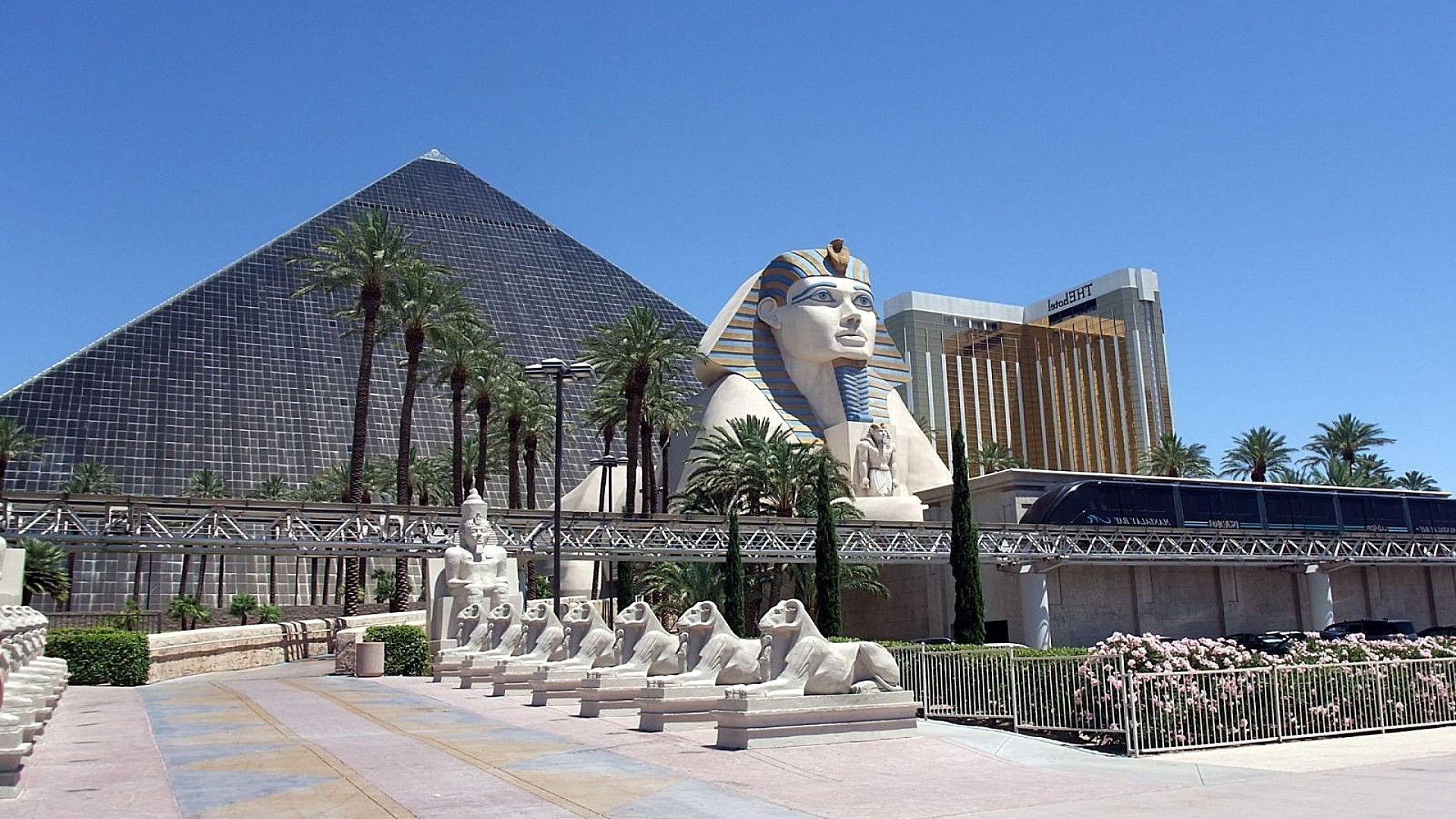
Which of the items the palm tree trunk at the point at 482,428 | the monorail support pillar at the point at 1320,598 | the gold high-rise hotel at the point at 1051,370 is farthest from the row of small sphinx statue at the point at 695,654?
the gold high-rise hotel at the point at 1051,370

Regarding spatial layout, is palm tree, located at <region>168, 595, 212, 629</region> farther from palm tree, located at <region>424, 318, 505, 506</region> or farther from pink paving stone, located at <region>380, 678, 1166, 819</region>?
pink paving stone, located at <region>380, 678, 1166, 819</region>

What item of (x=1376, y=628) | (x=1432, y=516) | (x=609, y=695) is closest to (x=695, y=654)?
(x=609, y=695)

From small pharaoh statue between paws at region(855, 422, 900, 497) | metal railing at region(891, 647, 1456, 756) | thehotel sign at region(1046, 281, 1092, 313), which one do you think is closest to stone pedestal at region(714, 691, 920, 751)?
metal railing at region(891, 647, 1456, 756)

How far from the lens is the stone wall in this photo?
2680 centimetres

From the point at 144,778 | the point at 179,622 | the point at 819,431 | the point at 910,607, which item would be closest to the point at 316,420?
the point at 179,622

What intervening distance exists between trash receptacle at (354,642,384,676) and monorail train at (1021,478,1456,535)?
67.3 ft

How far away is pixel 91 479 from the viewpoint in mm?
56562

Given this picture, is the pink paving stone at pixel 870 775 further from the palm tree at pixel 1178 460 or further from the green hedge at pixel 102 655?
the palm tree at pixel 1178 460

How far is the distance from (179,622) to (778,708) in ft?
136

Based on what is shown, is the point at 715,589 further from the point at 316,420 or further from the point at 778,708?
the point at 316,420

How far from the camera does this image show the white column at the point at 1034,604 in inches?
1410

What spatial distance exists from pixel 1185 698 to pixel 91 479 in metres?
56.9

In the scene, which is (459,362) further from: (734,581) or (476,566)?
(476,566)

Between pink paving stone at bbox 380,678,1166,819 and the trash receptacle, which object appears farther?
the trash receptacle
